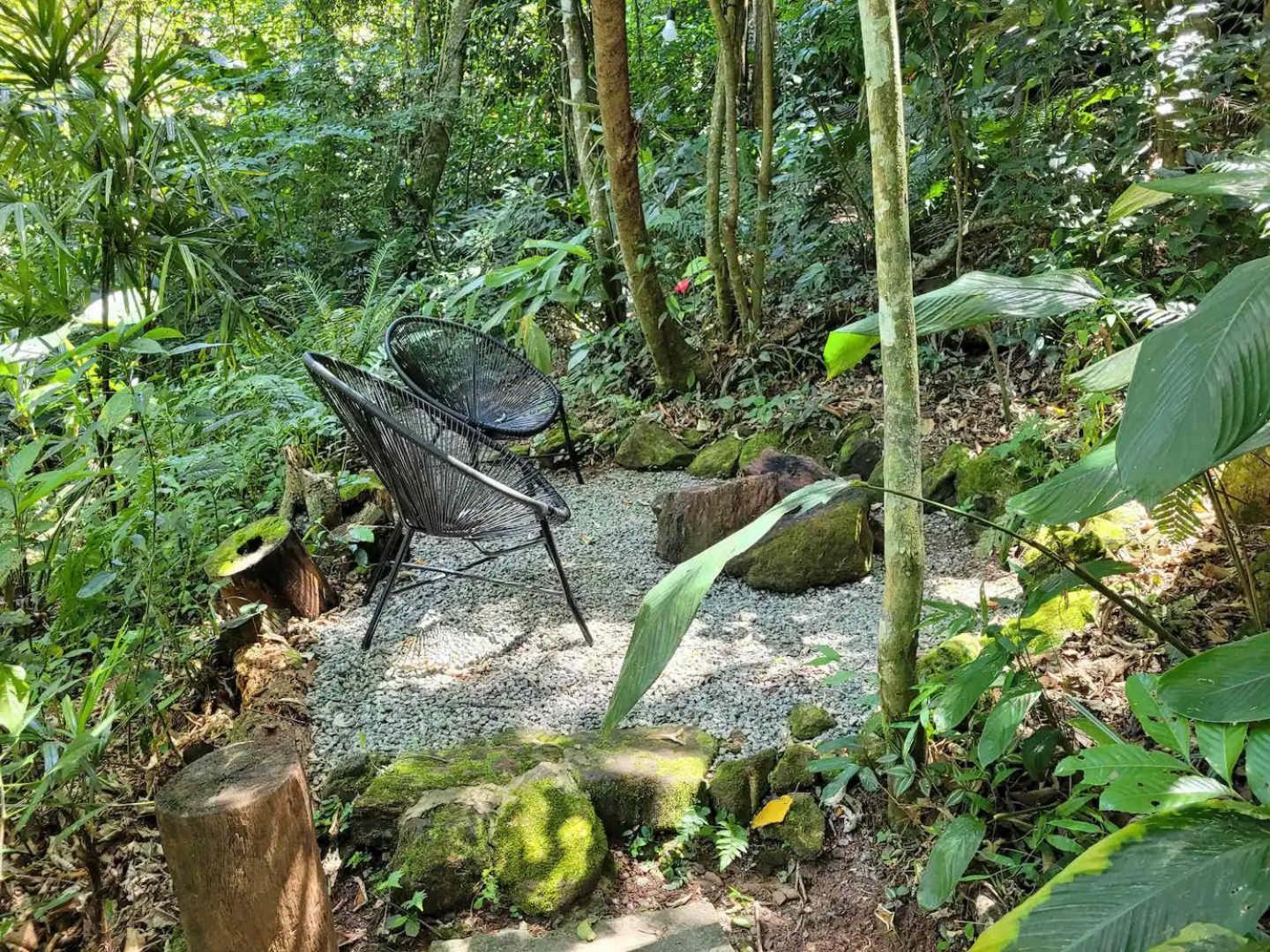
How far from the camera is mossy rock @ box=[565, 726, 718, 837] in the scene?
2.00m

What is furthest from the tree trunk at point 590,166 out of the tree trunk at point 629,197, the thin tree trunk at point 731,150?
the thin tree trunk at point 731,150

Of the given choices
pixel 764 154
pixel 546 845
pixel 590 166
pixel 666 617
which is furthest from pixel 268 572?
pixel 590 166

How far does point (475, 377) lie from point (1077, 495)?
3.20 m

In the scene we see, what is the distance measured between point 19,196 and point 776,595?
8.82 feet

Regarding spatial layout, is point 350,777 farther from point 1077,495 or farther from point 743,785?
point 1077,495

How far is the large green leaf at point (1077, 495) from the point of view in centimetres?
117

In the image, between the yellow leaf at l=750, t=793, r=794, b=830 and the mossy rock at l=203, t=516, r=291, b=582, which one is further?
the mossy rock at l=203, t=516, r=291, b=582

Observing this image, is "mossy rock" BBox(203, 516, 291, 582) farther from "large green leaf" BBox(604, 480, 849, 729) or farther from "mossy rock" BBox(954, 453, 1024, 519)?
"mossy rock" BBox(954, 453, 1024, 519)

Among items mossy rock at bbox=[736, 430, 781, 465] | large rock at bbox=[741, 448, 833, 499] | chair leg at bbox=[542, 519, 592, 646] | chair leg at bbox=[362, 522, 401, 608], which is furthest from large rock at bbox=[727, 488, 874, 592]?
chair leg at bbox=[362, 522, 401, 608]

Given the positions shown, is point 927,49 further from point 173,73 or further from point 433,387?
point 173,73

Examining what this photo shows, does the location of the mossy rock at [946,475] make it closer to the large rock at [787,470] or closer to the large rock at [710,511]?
the large rock at [787,470]

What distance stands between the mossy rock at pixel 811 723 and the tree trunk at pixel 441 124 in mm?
6692

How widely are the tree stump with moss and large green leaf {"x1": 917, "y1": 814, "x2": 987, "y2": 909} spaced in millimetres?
2042

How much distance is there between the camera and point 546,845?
6.08ft
